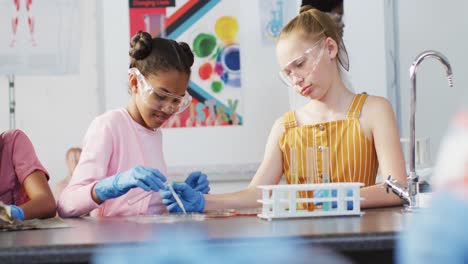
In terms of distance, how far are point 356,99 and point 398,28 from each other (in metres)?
1.48

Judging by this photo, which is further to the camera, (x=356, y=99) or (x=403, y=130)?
(x=403, y=130)

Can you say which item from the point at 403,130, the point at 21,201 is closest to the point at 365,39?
the point at 403,130

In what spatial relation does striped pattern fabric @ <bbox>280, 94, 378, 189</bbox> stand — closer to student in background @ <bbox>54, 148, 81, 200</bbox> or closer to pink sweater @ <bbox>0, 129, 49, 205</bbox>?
pink sweater @ <bbox>0, 129, 49, 205</bbox>

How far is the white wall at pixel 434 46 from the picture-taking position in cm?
365

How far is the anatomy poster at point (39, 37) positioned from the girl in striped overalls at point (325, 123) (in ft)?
5.21

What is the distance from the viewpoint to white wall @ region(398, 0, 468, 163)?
12.0ft

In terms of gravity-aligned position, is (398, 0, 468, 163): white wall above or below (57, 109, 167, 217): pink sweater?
above

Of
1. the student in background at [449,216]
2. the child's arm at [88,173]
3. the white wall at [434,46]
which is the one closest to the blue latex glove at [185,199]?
the child's arm at [88,173]

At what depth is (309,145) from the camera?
2.29 metres

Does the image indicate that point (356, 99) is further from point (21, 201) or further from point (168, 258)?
point (168, 258)

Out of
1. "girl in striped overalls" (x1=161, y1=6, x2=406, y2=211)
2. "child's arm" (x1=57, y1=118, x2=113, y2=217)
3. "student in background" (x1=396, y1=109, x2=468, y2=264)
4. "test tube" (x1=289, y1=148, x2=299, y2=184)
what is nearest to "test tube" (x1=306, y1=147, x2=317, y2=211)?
"test tube" (x1=289, y1=148, x2=299, y2=184)

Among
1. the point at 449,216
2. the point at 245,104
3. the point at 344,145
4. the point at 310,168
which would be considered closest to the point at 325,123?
the point at 344,145

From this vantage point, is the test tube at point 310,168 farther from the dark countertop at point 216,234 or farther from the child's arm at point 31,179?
the child's arm at point 31,179

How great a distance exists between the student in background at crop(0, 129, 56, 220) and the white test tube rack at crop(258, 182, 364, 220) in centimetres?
67
